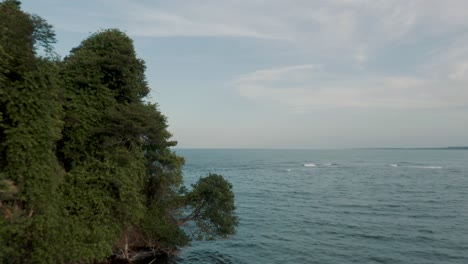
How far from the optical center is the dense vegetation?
17.0m

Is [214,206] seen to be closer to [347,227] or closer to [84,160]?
[84,160]

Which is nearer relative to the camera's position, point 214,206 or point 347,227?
point 214,206

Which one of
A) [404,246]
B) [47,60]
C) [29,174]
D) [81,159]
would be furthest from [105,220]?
[404,246]

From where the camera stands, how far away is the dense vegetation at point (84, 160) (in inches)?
669

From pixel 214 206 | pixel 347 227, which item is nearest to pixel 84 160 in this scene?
pixel 214 206

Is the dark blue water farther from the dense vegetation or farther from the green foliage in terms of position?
the dense vegetation

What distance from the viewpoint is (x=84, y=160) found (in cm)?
2278

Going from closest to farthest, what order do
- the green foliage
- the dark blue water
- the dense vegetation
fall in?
the dense vegetation, the green foliage, the dark blue water

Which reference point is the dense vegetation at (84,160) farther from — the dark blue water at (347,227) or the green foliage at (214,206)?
the dark blue water at (347,227)

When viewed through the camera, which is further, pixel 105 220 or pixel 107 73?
pixel 107 73

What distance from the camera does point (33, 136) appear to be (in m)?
17.4

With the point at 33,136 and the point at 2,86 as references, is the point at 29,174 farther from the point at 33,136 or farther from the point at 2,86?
the point at 2,86

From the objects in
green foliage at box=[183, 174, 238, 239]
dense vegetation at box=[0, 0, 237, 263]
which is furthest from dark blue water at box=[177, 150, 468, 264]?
dense vegetation at box=[0, 0, 237, 263]

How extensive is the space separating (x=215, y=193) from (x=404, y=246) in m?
19.2
